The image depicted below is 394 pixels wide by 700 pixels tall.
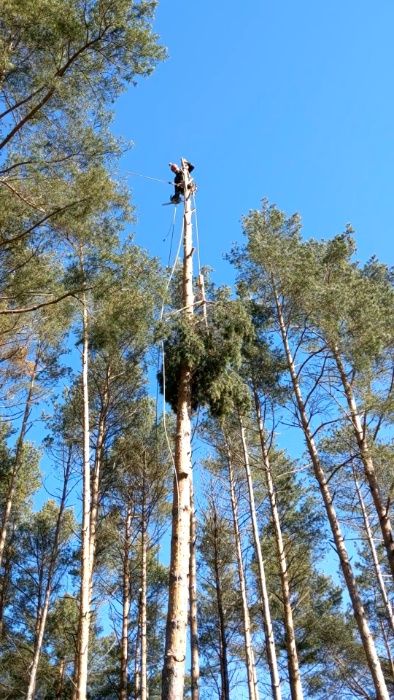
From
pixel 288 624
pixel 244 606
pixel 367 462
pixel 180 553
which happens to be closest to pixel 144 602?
pixel 244 606

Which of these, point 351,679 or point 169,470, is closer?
point 169,470

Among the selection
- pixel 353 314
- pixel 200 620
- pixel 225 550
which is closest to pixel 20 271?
pixel 353 314

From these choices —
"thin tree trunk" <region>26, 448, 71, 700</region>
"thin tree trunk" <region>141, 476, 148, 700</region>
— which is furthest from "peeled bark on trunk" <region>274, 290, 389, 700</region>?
"thin tree trunk" <region>26, 448, 71, 700</region>

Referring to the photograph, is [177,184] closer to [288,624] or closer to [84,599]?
[84,599]

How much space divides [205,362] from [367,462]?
460 cm

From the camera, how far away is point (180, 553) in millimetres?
5613

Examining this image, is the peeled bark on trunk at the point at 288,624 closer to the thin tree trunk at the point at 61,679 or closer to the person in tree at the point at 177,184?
the person in tree at the point at 177,184

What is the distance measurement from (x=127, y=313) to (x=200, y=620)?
12.1m

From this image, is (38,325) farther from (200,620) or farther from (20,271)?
(200,620)

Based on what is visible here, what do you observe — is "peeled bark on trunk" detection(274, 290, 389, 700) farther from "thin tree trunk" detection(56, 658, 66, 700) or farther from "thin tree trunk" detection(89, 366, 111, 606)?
"thin tree trunk" detection(56, 658, 66, 700)

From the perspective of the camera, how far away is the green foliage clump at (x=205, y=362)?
6992mm

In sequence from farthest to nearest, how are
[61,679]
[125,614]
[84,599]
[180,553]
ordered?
[61,679], [125,614], [84,599], [180,553]

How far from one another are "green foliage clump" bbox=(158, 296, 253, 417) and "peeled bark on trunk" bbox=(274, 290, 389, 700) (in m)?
2.80

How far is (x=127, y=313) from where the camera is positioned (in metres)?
10.2
